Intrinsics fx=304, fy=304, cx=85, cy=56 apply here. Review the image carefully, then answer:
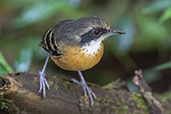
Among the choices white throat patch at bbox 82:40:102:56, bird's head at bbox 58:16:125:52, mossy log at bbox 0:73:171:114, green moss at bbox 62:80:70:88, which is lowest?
mossy log at bbox 0:73:171:114

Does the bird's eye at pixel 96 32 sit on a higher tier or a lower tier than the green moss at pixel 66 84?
higher

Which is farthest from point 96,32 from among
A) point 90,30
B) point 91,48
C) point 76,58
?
point 76,58

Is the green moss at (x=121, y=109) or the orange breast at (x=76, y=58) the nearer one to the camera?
the orange breast at (x=76, y=58)

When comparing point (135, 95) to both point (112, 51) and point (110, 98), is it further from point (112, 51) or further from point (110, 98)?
point (112, 51)

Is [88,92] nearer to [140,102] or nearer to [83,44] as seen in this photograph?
[83,44]

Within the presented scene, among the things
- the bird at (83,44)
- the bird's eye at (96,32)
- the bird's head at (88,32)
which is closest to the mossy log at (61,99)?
the bird at (83,44)

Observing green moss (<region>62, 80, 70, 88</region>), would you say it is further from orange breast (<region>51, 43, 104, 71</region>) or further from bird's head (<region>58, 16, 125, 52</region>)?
bird's head (<region>58, 16, 125, 52</region>)

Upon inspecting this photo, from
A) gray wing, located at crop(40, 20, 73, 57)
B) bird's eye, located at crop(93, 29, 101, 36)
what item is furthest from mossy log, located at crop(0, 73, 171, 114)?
bird's eye, located at crop(93, 29, 101, 36)

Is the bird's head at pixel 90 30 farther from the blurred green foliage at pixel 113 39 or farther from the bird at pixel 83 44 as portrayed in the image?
the blurred green foliage at pixel 113 39

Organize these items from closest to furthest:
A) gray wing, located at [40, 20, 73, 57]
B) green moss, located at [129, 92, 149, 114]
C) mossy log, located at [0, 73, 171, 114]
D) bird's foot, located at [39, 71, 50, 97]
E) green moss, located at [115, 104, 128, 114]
→ 1. mossy log, located at [0, 73, 171, 114]
2. bird's foot, located at [39, 71, 50, 97]
3. green moss, located at [115, 104, 128, 114]
4. gray wing, located at [40, 20, 73, 57]
5. green moss, located at [129, 92, 149, 114]

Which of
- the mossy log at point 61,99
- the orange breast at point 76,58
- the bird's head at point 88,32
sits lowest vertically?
the mossy log at point 61,99
